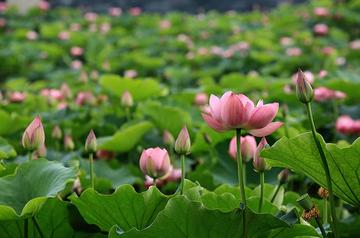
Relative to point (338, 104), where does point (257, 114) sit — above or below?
above

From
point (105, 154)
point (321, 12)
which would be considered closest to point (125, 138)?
point (105, 154)

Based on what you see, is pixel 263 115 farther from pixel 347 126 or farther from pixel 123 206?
pixel 347 126

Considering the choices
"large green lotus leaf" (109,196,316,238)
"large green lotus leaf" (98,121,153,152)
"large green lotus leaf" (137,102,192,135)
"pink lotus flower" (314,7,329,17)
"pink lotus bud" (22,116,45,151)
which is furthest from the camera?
"pink lotus flower" (314,7,329,17)

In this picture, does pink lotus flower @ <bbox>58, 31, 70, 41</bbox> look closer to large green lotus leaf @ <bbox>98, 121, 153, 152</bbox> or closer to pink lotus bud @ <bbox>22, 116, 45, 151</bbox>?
large green lotus leaf @ <bbox>98, 121, 153, 152</bbox>

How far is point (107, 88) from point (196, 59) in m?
1.47

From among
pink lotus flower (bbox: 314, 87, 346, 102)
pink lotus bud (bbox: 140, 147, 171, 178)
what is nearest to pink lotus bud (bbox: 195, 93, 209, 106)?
pink lotus flower (bbox: 314, 87, 346, 102)

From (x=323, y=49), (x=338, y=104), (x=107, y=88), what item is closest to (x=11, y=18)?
(x=323, y=49)

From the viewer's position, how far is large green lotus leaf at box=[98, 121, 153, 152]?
149 cm

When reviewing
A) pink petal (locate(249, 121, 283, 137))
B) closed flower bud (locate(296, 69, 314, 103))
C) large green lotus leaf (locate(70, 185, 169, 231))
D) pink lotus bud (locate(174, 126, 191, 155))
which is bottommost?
large green lotus leaf (locate(70, 185, 169, 231))

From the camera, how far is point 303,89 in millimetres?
855

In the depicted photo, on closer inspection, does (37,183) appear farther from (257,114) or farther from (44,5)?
(44,5)

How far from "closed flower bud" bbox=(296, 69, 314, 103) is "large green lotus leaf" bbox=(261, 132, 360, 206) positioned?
5 centimetres

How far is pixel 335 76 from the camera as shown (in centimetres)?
245

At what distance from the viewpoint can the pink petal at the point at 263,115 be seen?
2.75 feet
